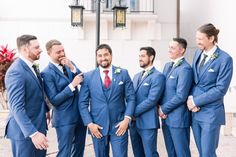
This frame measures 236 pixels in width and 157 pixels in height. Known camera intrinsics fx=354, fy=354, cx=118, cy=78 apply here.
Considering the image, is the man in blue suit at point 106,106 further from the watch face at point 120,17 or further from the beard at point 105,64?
the watch face at point 120,17

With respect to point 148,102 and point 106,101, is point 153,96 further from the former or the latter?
point 106,101

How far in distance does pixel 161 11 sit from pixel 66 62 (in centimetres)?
626

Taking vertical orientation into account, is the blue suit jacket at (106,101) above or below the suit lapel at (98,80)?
below

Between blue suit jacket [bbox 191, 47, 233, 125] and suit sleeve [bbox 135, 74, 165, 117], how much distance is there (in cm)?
45

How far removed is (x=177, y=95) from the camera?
4211 millimetres

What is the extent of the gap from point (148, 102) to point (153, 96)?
0.10 metres

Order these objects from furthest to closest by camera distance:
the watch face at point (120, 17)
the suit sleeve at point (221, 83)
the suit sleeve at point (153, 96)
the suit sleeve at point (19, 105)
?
the watch face at point (120, 17), the suit sleeve at point (153, 96), the suit sleeve at point (221, 83), the suit sleeve at point (19, 105)

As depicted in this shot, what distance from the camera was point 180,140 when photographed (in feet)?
14.1

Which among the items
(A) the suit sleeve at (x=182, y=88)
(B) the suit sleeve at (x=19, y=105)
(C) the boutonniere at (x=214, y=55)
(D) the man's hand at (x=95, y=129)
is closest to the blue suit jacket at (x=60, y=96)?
(D) the man's hand at (x=95, y=129)

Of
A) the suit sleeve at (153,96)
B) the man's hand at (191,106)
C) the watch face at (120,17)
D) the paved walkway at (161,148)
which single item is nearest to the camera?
the man's hand at (191,106)

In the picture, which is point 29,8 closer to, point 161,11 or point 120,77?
point 161,11

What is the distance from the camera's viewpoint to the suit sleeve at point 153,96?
4312mm

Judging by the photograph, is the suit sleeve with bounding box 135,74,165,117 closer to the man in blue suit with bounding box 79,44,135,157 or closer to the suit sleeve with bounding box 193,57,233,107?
the man in blue suit with bounding box 79,44,135,157

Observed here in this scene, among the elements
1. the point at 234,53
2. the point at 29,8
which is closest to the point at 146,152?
the point at 234,53
